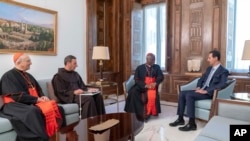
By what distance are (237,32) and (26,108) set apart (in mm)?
4235

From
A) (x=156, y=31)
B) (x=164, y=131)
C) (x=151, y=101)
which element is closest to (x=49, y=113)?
(x=164, y=131)

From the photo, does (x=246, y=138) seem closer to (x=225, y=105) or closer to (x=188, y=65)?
(x=225, y=105)

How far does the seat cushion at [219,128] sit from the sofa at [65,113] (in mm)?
1868

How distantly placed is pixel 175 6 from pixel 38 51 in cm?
323

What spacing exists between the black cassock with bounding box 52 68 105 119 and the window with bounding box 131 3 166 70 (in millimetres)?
2604

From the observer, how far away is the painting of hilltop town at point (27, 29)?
345 cm

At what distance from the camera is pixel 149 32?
599 centimetres

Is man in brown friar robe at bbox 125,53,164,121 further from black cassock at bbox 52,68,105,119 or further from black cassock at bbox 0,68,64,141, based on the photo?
black cassock at bbox 0,68,64,141

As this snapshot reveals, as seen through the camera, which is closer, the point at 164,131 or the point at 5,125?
the point at 5,125

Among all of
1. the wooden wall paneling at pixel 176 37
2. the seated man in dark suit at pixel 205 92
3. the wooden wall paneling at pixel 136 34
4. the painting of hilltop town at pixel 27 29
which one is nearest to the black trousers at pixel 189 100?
the seated man in dark suit at pixel 205 92

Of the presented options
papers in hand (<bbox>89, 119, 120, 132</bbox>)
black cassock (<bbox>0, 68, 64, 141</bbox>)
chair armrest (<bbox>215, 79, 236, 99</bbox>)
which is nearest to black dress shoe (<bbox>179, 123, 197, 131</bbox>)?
chair armrest (<bbox>215, 79, 236, 99</bbox>)

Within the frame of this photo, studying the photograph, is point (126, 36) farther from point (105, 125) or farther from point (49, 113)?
point (105, 125)

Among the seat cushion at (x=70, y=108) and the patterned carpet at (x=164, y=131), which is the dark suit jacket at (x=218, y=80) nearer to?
the patterned carpet at (x=164, y=131)

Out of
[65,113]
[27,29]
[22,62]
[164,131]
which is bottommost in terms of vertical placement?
[164,131]
